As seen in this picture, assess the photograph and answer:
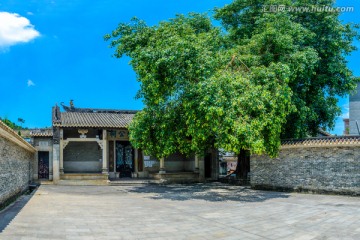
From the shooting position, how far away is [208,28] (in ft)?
57.7

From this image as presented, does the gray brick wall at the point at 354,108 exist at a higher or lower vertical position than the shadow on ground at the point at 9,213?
higher

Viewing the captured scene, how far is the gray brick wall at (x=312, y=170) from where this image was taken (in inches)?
535

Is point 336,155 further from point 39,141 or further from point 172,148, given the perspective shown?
point 39,141

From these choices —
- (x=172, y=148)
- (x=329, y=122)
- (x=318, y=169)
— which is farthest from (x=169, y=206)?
(x=329, y=122)

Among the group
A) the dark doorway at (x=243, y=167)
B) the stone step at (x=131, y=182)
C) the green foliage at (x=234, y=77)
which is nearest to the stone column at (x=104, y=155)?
the stone step at (x=131, y=182)

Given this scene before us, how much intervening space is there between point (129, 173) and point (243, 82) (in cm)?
1306

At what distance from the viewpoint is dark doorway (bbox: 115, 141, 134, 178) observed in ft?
76.5

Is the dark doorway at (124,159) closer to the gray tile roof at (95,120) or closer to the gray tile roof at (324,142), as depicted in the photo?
the gray tile roof at (95,120)

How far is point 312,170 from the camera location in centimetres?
1475

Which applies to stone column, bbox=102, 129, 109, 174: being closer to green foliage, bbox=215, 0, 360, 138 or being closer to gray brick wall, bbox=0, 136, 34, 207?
gray brick wall, bbox=0, 136, 34, 207

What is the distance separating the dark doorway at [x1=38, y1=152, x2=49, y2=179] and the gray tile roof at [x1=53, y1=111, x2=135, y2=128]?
240 cm

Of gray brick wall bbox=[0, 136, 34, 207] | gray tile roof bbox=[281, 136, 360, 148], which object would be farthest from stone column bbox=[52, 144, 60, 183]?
gray tile roof bbox=[281, 136, 360, 148]

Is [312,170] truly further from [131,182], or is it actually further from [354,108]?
[131,182]

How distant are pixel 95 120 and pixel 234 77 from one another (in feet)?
39.0
